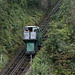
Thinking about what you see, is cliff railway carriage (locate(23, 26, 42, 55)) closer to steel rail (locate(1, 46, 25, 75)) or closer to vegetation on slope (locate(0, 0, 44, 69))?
steel rail (locate(1, 46, 25, 75))

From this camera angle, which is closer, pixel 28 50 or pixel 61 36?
pixel 61 36

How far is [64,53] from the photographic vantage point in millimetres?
10773

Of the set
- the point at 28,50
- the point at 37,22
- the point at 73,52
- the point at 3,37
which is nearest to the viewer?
the point at 73,52

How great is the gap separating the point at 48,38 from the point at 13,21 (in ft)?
26.8

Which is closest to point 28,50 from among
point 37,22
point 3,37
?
point 3,37

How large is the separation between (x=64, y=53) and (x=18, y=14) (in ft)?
38.2

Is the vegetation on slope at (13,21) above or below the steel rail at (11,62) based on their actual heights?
above

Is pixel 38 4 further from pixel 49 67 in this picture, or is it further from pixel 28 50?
pixel 49 67

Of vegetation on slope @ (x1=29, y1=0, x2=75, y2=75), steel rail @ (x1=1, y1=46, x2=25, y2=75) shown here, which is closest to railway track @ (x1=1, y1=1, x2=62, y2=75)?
steel rail @ (x1=1, y1=46, x2=25, y2=75)

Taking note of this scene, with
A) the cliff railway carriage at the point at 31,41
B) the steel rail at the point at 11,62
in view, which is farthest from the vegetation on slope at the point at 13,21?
the cliff railway carriage at the point at 31,41

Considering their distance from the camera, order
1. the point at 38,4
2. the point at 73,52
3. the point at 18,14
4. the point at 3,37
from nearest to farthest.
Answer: the point at 73,52, the point at 3,37, the point at 18,14, the point at 38,4

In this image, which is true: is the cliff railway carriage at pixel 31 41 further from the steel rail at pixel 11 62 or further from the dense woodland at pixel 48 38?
the dense woodland at pixel 48 38

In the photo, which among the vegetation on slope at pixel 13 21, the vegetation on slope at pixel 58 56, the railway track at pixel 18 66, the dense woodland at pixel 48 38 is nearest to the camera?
the vegetation on slope at pixel 58 56

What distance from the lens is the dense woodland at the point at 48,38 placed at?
10.5 m
